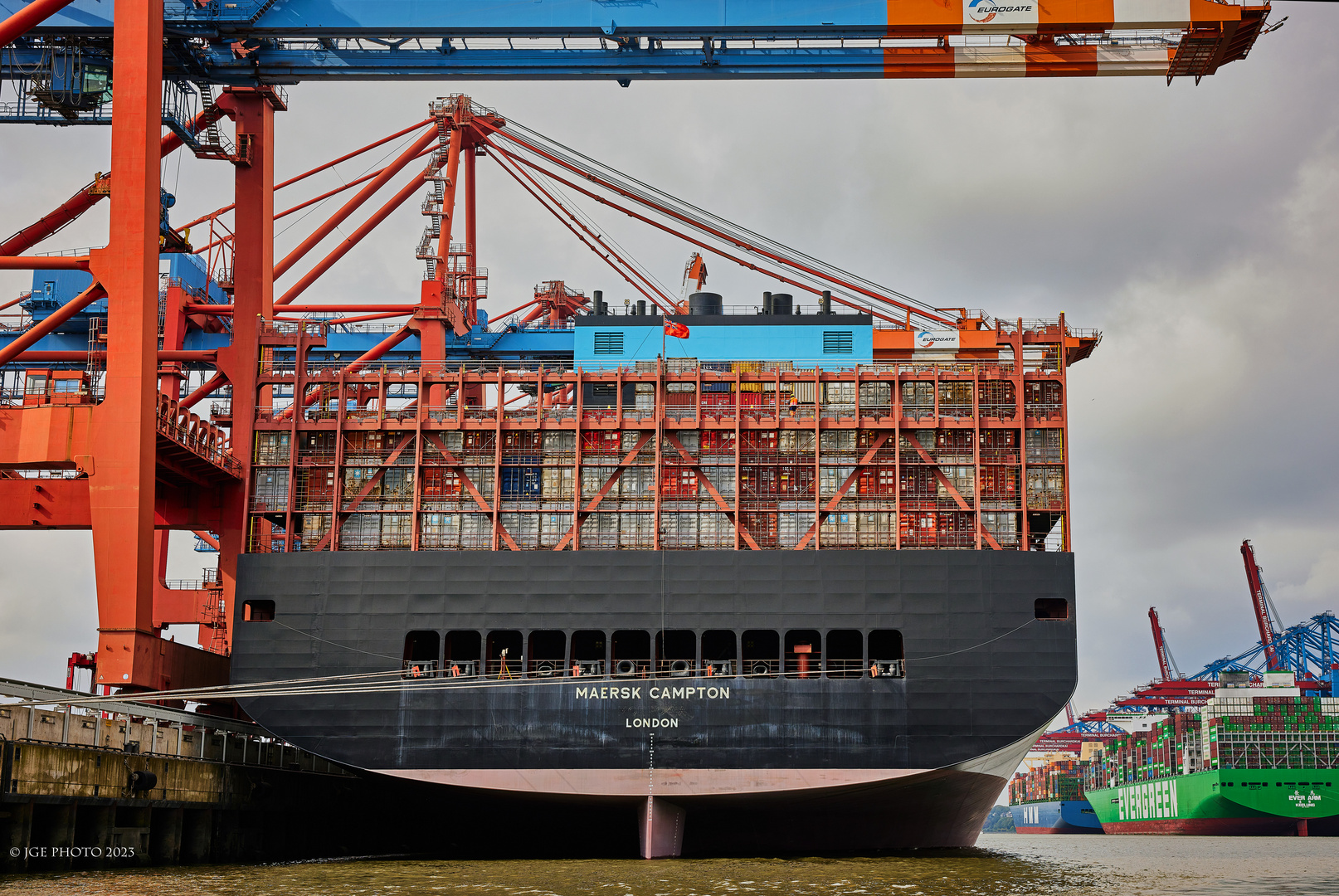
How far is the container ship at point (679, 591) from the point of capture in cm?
2766

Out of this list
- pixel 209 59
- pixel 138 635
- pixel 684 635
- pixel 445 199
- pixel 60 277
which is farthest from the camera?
pixel 60 277

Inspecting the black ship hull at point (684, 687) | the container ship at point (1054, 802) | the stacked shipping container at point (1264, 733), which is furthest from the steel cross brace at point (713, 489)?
the container ship at point (1054, 802)

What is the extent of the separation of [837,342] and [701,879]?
15693 millimetres

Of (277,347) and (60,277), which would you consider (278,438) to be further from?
(60,277)

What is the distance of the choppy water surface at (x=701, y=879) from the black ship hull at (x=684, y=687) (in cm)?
140

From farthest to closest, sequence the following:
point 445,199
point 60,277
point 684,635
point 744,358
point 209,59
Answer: point 60,277 → point 445,199 → point 744,358 → point 209,59 → point 684,635

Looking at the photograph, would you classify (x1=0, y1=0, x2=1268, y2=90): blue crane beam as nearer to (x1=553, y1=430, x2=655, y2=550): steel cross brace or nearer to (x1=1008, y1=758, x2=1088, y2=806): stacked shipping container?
(x1=553, y1=430, x2=655, y2=550): steel cross brace

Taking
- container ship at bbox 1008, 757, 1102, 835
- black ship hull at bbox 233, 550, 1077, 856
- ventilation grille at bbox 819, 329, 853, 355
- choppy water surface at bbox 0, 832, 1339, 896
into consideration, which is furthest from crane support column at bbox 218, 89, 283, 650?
container ship at bbox 1008, 757, 1102, 835

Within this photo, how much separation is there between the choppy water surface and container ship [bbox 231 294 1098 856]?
67.1 inches

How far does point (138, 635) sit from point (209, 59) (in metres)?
13.8

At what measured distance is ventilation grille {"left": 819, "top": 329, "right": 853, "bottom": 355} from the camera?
34.1 m

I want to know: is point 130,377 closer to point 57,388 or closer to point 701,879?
point 57,388

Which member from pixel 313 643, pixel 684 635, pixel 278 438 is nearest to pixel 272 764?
pixel 313 643

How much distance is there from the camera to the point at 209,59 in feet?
104
